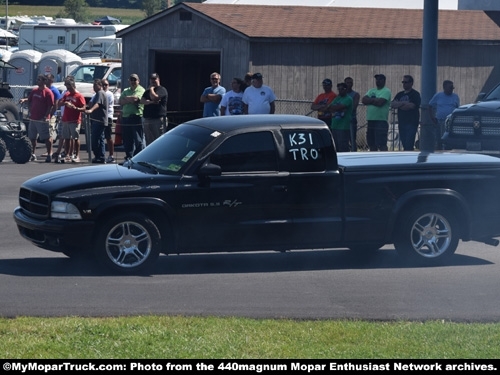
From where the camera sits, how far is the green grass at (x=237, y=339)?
7.05 metres

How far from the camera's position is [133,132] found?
70.8 ft

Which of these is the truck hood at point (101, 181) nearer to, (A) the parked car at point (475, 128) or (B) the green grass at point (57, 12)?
(A) the parked car at point (475, 128)

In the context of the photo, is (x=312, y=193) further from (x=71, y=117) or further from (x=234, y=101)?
(x=71, y=117)

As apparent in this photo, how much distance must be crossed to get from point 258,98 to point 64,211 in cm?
943

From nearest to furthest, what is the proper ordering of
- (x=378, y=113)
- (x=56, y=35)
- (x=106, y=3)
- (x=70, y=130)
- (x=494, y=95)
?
(x=378, y=113) < (x=494, y=95) < (x=70, y=130) < (x=56, y=35) < (x=106, y=3)

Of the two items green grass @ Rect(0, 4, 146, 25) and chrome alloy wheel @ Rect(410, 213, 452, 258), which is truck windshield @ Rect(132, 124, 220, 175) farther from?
green grass @ Rect(0, 4, 146, 25)

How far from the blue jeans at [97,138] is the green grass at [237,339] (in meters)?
13.7

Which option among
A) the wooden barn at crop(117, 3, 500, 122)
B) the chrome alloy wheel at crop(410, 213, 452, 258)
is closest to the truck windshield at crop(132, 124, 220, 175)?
the chrome alloy wheel at crop(410, 213, 452, 258)

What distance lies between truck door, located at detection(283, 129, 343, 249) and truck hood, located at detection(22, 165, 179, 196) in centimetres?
132

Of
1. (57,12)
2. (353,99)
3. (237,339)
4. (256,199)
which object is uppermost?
(57,12)

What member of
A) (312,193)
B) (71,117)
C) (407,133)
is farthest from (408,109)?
(312,193)

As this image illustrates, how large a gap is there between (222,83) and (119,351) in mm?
18297

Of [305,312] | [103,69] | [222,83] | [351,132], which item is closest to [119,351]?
[305,312]

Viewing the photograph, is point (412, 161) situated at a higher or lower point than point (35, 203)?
higher
